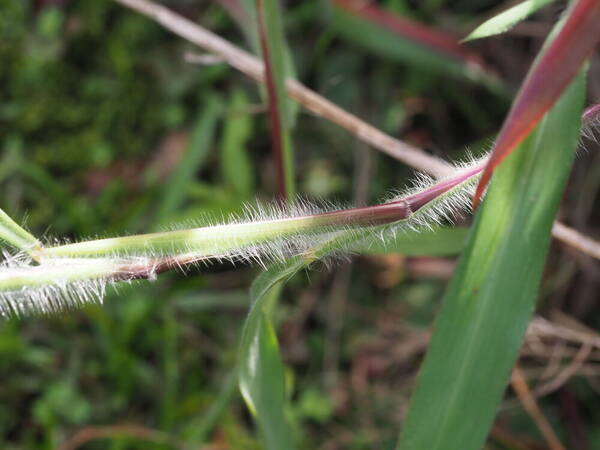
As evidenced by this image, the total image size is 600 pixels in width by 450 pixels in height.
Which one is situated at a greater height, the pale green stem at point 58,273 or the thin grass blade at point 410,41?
the thin grass blade at point 410,41

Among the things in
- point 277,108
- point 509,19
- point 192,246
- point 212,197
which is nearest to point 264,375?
point 192,246

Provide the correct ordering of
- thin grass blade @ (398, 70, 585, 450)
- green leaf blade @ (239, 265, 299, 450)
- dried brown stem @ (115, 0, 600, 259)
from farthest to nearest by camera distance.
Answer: dried brown stem @ (115, 0, 600, 259) → green leaf blade @ (239, 265, 299, 450) → thin grass blade @ (398, 70, 585, 450)

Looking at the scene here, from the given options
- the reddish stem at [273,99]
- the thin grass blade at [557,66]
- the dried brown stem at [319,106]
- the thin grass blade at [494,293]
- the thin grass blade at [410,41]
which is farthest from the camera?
the thin grass blade at [410,41]

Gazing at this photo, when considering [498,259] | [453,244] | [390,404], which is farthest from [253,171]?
[498,259]

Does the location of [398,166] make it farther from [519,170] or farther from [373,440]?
[519,170]

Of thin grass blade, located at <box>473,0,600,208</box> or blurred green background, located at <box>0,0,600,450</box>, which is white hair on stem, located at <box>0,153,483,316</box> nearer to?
thin grass blade, located at <box>473,0,600,208</box>

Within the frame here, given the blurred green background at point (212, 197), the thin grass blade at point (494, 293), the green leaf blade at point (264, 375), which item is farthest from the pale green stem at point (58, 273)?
the blurred green background at point (212, 197)

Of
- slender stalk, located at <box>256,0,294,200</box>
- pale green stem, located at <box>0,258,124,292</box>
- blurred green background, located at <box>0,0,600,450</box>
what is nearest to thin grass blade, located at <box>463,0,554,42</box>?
slender stalk, located at <box>256,0,294,200</box>

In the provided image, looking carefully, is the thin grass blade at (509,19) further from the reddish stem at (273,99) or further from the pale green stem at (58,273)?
the pale green stem at (58,273)
